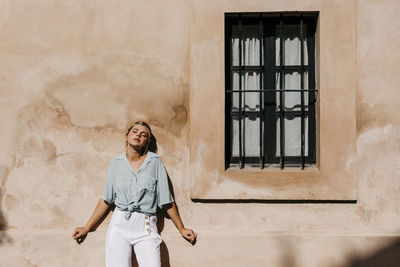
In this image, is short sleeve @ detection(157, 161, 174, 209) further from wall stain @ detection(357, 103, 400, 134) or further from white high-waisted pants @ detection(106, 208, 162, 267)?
wall stain @ detection(357, 103, 400, 134)

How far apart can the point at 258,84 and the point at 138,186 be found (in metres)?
1.59

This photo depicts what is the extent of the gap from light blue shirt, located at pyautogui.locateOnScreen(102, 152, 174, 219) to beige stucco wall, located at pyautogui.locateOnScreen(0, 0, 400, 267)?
0.21 metres

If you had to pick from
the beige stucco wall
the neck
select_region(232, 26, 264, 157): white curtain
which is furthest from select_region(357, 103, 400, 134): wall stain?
the neck

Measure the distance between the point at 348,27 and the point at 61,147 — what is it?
118 inches

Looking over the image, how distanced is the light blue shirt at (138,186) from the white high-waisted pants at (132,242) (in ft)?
0.26

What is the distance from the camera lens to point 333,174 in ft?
12.5

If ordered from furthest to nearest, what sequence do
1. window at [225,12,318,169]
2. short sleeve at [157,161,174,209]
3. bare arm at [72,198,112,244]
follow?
1. window at [225,12,318,169]
2. bare arm at [72,198,112,244]
3. short sleeve at [157,161,174,209]

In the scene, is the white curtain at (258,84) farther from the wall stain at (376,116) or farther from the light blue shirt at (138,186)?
the light blue shirt at (138,186)

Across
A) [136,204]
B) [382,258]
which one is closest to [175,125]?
[136,204]

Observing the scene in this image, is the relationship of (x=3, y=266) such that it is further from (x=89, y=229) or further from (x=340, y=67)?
(x=340, y=67)

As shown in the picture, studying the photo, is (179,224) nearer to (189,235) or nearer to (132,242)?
(189,235)

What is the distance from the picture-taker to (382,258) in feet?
12.3

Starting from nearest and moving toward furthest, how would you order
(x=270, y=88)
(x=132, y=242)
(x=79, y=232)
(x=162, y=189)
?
1. (x=132, y=242)
2. (x=162, y=189)
3. (x=79, y=232)
4. (x=270, y=88)

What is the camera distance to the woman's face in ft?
12.1
